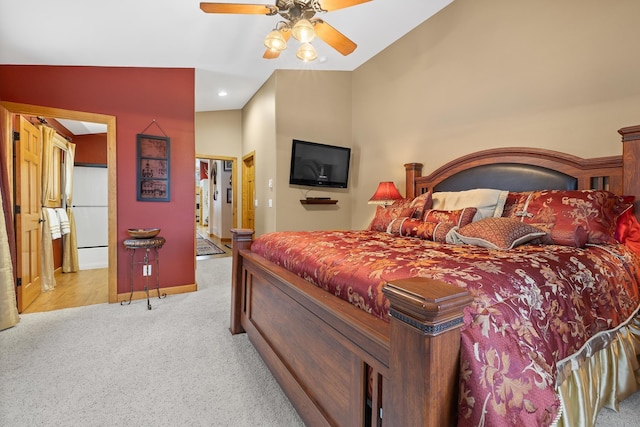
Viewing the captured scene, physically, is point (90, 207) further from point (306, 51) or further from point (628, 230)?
point (628, 230)

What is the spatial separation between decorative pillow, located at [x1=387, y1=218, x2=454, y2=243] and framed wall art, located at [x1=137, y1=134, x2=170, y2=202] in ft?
9.07

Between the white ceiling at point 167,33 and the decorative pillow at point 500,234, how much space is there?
8.32ft

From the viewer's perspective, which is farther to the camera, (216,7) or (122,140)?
(122,140)

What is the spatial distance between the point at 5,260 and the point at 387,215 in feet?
11.5

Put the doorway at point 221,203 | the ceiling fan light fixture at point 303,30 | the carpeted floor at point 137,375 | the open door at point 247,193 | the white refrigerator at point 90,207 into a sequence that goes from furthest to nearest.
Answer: the doorway at point 221,203 → the open door at point 247,193 → the white refrigerator at point 90,207 → the ceiling fan light fixture at point 303,30 → the carpeted floor at point 137,375

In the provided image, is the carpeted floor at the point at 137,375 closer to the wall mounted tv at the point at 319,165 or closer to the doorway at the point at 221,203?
the wall mounted tv at the point at 319,165

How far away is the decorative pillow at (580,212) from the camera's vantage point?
70.1 inches

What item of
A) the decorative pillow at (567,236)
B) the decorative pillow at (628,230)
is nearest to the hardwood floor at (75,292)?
the decorative pillow at (567,236)

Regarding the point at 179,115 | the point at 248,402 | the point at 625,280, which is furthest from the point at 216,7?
the point at 625,280

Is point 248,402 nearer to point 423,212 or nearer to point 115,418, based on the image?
point 115,418

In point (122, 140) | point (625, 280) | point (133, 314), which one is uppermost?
point (122, 140)

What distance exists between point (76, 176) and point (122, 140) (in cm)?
313

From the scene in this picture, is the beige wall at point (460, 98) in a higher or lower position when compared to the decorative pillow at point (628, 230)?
higher

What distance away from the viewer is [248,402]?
166cm
